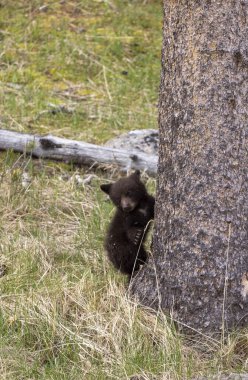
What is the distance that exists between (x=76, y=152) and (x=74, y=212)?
933 millimetres

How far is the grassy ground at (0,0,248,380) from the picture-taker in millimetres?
4621

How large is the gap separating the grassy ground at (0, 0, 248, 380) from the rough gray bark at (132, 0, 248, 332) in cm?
22

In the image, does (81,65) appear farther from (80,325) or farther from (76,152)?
(80,325)

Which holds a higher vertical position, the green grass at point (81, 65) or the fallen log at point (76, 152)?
the green grass at point (81, 65)

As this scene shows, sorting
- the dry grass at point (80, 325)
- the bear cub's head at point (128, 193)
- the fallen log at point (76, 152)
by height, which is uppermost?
the bear cub's head at point (128, 193)

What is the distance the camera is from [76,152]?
7820mm

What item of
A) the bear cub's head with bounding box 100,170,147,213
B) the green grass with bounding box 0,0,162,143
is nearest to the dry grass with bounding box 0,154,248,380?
the bear cub's head with bounding box 100,170,147,213

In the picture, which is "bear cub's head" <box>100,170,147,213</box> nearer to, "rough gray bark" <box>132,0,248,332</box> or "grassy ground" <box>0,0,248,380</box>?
"grassy ground" <box>0,0,248,380</box>

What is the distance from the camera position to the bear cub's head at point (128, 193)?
5.55m

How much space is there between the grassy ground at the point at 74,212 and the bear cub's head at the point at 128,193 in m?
0.46

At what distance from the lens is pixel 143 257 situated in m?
5.64

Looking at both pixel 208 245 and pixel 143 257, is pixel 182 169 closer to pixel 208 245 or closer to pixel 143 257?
pixel 208 245

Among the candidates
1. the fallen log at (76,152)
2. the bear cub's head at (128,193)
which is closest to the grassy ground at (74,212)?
the fallen log at (76,152)

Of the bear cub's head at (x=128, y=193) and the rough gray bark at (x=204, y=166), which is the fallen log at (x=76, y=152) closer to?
the bear cub's head at (x=128, y=193)
